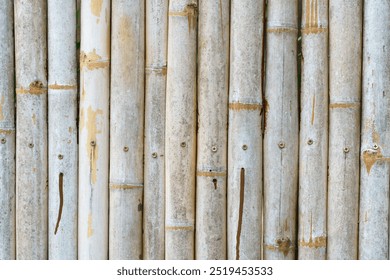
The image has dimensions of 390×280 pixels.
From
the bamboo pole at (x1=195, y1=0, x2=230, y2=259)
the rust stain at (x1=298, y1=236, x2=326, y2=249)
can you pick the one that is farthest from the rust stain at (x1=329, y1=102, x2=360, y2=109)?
the rust stain at (x1=298, y1=236, x2=326, y2=249)

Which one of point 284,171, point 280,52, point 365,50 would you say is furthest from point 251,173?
point 365,50

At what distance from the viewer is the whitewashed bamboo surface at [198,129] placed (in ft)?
9.46

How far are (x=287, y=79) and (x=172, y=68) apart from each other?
0.52 metres

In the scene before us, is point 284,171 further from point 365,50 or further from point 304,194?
point 365,50

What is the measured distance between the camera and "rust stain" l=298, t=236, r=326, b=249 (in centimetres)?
290

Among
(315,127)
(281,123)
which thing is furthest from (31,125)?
(315,127)

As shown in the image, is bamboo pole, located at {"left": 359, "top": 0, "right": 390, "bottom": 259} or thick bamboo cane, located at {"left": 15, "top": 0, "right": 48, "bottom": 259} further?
thick bamboo cane, located at {"left": 15, "top": 0, "right": 48, "bottom": 259}

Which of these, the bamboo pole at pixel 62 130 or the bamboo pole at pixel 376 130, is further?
the bamboo pole at pixel 62 130

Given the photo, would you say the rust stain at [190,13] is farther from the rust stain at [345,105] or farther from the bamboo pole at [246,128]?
the rust stain at [345,105]

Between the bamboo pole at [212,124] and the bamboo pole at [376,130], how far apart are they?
0.63 m

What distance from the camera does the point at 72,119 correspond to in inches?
117

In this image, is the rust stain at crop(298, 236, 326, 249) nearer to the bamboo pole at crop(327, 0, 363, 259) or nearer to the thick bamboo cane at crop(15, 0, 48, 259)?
the bamboo pole at crop(327, 0, 363, 259)

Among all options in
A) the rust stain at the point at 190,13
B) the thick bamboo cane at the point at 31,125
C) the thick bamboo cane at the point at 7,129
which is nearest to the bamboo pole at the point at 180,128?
the rust stain at the point at 190,13

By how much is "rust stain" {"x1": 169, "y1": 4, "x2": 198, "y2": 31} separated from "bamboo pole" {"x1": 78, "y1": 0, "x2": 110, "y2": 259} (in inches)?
12.6
